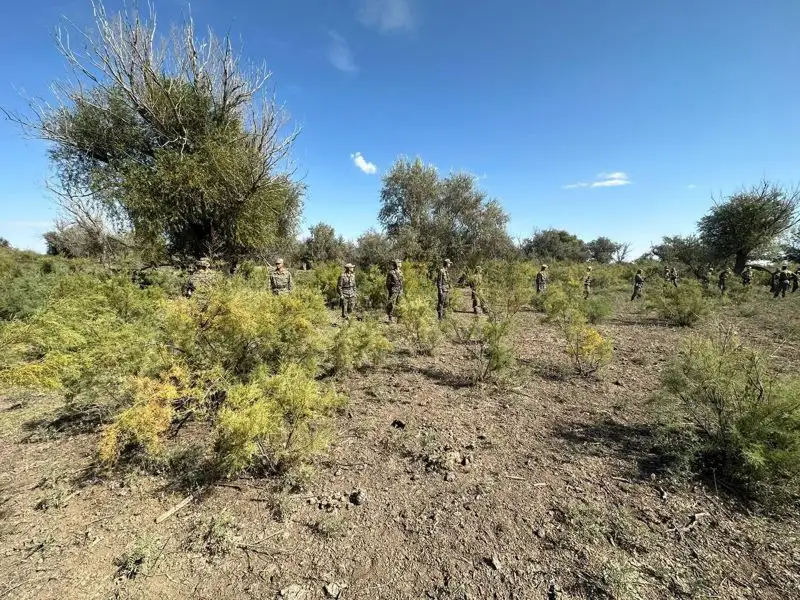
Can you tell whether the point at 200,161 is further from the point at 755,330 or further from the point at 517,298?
the point at 755,330

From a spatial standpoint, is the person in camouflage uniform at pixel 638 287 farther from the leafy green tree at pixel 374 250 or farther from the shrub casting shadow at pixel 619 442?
the shrub casting shadow at pixel 619 442

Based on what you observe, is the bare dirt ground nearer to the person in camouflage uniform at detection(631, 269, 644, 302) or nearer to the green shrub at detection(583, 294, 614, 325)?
the green shrub at detection(583, 294, 614, 325)

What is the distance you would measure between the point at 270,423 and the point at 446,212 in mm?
19842

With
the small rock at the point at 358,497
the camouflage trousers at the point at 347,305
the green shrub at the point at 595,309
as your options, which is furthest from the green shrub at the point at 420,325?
the green shrub at the point at 595,309

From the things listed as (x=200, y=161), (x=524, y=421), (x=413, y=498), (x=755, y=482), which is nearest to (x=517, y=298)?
(x=524, y=421)

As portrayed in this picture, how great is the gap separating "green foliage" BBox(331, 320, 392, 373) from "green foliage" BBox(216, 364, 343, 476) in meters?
1.52

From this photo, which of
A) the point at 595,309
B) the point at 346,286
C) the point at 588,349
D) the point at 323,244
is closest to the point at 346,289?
the point at 346,286

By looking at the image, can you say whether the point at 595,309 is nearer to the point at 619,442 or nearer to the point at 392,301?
the point at 392,301

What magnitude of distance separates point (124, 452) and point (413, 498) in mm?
2660

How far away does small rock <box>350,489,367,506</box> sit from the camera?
2.84 metres

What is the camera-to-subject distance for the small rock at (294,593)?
207cm

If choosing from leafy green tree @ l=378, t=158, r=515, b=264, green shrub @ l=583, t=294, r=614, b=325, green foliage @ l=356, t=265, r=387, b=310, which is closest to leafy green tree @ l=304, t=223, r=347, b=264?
leafy green tree @ l=378, t=158, r=515, b=264

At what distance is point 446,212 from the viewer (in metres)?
21.3

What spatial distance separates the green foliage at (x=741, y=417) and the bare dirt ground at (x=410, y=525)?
0.28m
